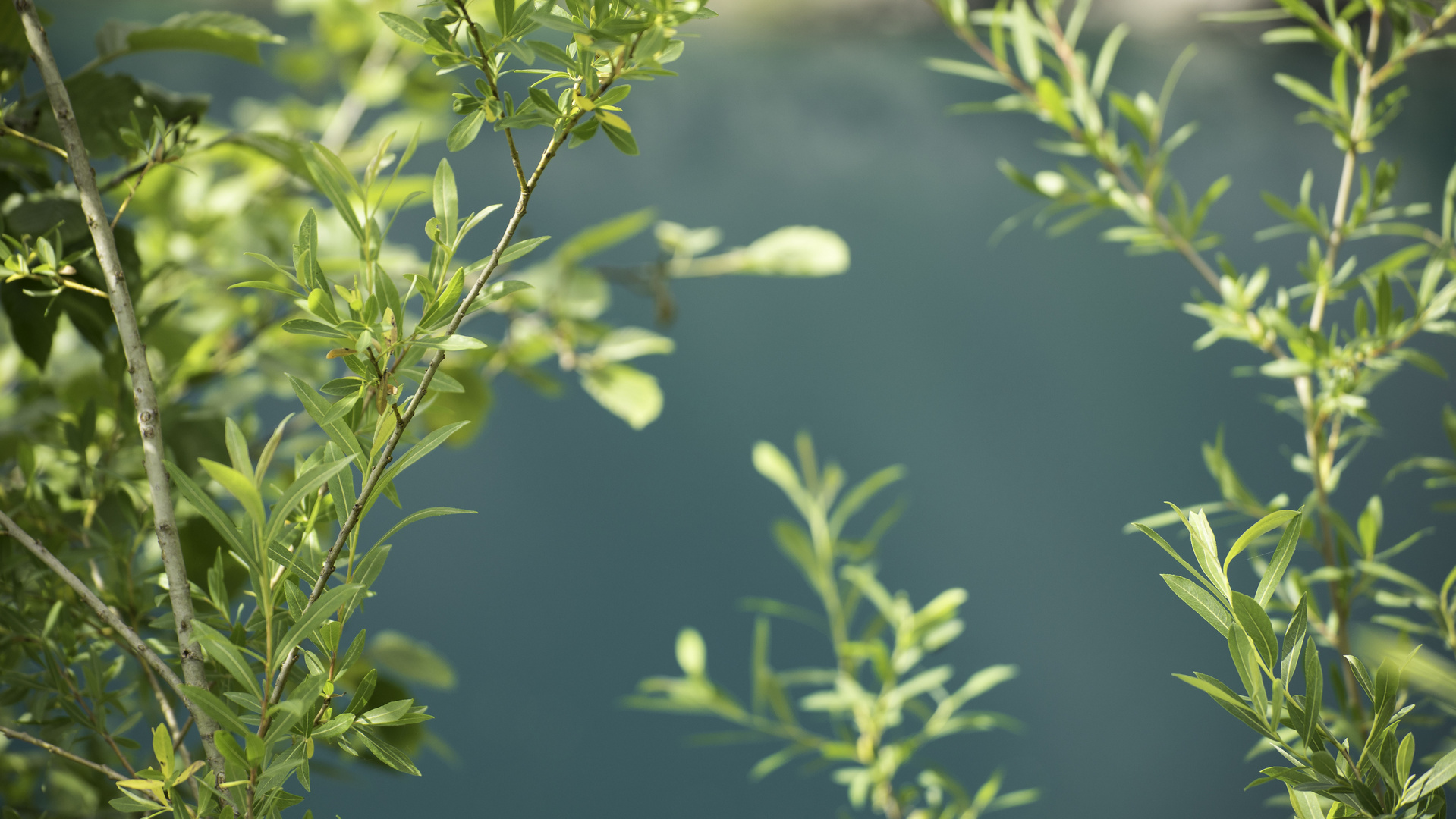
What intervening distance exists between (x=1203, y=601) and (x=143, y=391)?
206 millimetres

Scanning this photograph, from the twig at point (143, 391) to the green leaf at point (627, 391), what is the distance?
25cm

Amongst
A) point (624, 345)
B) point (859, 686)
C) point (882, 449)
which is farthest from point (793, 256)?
point (882, 449)

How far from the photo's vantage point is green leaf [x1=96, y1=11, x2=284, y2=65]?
0.24 m

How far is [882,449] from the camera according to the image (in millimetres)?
962

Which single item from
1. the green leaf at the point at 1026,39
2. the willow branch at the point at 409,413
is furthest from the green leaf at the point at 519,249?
the green leaf at the point at 1026,39

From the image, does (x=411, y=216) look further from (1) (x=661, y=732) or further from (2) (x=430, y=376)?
(2) (x=430, y=376)

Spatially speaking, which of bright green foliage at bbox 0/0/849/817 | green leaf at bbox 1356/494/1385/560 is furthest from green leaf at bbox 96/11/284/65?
green leaf at bbox 1356/494/1385/560

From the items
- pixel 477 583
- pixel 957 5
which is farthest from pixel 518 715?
pixel 957 5

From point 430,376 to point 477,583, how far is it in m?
0.83

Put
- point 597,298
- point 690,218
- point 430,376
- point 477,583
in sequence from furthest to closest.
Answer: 1. point 690,218
2. point 477,583
3. point 597,298
4. point 430,376

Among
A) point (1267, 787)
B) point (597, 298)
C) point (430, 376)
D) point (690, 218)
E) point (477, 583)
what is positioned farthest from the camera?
point (690, 218)

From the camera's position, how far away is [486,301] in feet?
0.50

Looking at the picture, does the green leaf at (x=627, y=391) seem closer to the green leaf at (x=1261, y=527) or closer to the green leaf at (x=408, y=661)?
the green leaf at (x=408, y=661)

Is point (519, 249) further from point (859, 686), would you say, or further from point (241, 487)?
point (859, 686)
